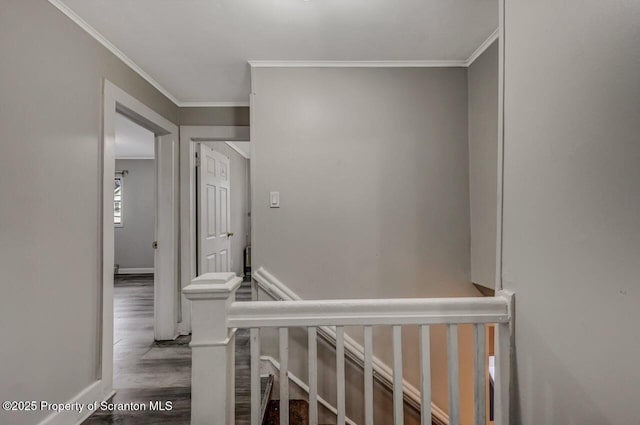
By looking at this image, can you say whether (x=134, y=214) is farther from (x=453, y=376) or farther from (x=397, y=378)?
(x=453, y=376)

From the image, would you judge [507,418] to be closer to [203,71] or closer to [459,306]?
[459,306]

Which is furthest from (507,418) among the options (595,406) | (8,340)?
(8,340)

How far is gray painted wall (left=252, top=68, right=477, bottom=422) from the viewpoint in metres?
2.18

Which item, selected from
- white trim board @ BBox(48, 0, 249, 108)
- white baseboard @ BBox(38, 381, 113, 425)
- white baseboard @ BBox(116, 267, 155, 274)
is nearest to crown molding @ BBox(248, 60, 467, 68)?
white trim board @ BBox(48, 0, 249, 108)

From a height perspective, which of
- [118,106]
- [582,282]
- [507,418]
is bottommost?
[507,418]

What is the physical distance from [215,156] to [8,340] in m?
A: 2.55

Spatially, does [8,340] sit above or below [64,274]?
below

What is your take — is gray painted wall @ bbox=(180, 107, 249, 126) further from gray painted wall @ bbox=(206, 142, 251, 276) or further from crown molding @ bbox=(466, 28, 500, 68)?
crown molding @ bbox=(466, 28, 500, 68)

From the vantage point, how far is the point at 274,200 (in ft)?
7.12

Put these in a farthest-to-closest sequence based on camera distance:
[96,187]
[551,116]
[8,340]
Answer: [96,187], [8,340], [551,116]

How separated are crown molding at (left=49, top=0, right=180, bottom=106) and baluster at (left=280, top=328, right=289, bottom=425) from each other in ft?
6.32

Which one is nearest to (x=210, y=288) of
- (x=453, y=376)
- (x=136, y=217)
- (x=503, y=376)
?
(x=453, y=376)

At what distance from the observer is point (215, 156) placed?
3.52 metres

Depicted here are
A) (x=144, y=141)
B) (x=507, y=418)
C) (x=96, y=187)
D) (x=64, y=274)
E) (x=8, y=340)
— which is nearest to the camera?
(x=507, y=418)
